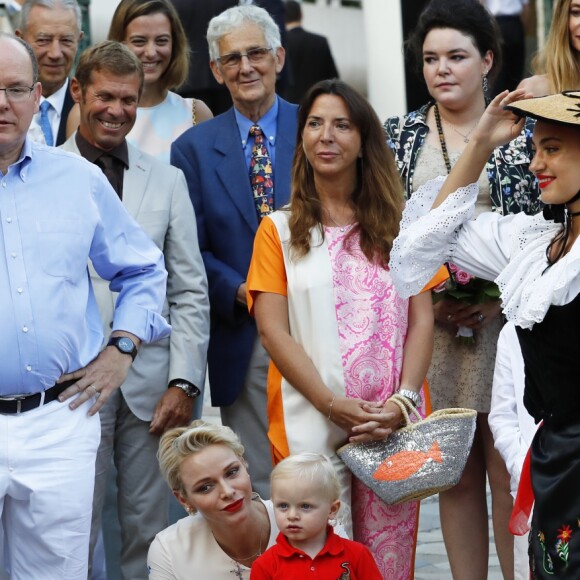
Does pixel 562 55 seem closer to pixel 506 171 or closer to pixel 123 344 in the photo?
pixel 506 171

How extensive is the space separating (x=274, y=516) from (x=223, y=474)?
10.1 inches

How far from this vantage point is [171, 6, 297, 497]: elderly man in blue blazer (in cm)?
582

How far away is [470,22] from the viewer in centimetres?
576

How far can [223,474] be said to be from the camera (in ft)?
15.9

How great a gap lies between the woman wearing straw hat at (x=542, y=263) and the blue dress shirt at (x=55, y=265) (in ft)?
3.44

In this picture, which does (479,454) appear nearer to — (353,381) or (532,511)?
(353,381)

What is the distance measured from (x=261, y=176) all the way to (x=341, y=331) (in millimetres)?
1149

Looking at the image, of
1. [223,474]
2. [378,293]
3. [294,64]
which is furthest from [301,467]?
[294,64]

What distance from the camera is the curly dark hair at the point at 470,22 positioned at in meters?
5.76

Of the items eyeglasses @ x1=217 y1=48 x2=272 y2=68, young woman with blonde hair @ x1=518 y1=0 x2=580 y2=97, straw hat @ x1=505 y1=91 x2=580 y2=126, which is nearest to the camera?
straw hat @ x1=505 y1=91 x2=580 y2=126

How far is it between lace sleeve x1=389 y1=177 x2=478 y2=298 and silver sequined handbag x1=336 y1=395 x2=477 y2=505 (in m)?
0.76

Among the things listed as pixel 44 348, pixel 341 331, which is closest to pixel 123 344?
pixel 44 348

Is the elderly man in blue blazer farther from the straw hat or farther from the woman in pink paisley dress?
the straw hat

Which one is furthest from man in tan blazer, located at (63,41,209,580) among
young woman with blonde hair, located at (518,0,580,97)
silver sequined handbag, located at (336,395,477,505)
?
A: young woman with blonde hair, located at (518,0,580,97)
